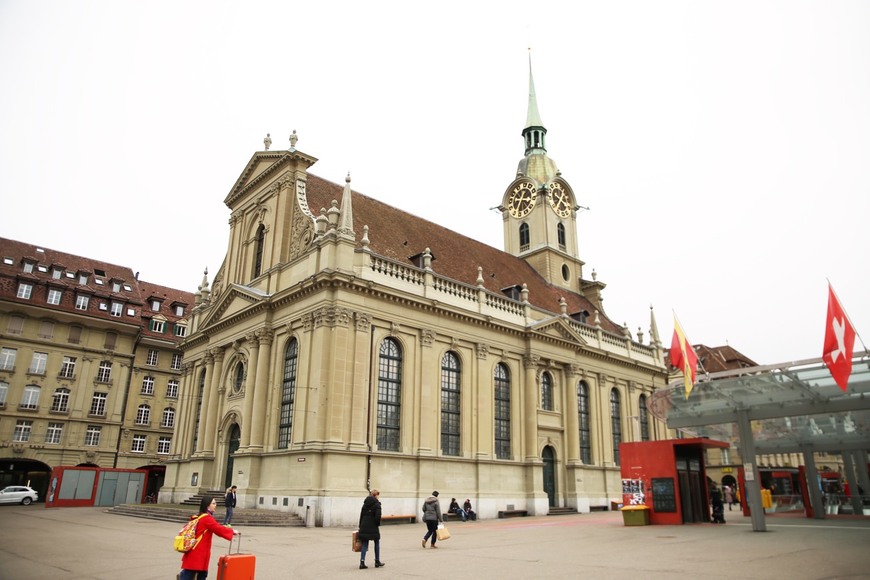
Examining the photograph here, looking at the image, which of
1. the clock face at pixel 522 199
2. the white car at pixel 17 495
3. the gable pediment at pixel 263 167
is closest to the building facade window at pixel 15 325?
the white car at pixel 17 495

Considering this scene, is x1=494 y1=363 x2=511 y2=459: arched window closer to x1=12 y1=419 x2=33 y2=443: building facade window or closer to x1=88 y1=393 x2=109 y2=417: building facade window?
x1=88 y1=393 x2=109 y2=417: building facade window

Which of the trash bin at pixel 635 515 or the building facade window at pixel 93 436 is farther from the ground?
the building facade window at pixel 93 436

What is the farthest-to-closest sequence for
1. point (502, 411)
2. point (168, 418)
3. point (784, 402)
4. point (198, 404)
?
point (168, 418) → point (198, 404) → point (502, 411) → point (784, 402)

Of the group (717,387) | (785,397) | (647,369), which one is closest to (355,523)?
(717,387)

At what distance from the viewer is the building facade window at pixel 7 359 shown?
145ft

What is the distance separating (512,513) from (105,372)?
34745 mm

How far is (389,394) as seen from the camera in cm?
2916

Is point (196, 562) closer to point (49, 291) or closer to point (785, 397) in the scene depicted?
point (785, 397)

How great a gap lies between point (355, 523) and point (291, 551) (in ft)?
34.0

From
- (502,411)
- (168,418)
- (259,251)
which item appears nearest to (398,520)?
(502,411)

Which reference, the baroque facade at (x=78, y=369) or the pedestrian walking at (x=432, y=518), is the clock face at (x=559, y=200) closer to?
the baroque facade at (x=78, y=369)

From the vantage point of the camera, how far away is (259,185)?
36.3 meters

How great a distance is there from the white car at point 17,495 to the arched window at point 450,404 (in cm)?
2778

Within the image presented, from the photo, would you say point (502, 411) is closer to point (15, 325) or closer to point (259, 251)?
point (259, 251)
